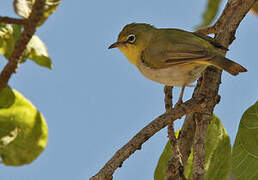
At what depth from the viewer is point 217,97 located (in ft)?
9.61

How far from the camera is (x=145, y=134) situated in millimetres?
2277

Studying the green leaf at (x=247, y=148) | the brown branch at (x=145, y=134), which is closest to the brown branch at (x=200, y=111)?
the brown branch at (x=145, y=134)

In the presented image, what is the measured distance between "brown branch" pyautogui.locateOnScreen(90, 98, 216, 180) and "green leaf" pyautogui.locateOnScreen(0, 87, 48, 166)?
99cm

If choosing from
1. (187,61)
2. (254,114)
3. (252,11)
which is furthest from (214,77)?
(252,11)

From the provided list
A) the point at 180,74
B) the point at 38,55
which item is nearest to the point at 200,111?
the point at 180,74

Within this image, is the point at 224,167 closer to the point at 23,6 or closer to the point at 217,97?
the point at 217,97

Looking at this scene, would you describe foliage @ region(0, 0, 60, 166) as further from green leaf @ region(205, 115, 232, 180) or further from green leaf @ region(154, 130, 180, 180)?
green leaf @ region(205, 115, 232, 180)

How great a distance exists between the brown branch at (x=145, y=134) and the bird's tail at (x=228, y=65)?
26cm

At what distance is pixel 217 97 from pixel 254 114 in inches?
12.0

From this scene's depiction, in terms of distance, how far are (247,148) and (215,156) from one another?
237 mm

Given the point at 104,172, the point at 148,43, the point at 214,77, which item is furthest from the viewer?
the point at 148,43

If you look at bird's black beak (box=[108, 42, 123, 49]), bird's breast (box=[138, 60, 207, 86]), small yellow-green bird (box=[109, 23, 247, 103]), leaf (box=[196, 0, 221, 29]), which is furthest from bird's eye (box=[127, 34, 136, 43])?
leaf (box=[196, 0, 221, 29])

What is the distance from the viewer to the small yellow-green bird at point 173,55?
10.4 feet

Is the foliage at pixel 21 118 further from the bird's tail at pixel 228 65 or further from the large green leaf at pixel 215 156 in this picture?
the bird's tail at pixel 228 65
